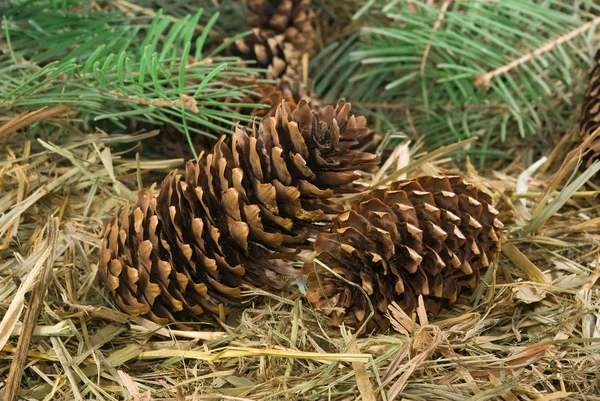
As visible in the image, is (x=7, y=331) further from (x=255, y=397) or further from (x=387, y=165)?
(x=387, y=165)

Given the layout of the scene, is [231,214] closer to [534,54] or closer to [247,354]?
[247,354]

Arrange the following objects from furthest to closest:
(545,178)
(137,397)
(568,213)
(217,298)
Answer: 1. (545,178)
2. (568,213)
3. (217,298)
4. (137,397)

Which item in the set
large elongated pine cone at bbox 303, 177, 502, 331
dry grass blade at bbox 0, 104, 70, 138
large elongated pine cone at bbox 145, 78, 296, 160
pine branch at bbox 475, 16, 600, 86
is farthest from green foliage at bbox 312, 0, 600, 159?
dry grass blade at bbox 0, 104, 70, 138

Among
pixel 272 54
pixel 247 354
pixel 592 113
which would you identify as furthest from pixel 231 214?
pixel 592 113

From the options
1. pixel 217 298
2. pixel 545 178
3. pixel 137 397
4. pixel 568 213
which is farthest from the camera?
pixel 545 178

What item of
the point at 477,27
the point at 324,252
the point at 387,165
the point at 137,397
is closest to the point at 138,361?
the point at 137,397

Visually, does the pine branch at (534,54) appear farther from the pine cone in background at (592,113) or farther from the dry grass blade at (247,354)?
the dry grass blade at (247,354)
